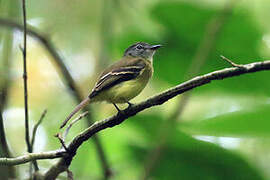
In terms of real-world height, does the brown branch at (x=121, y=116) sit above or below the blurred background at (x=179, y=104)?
above

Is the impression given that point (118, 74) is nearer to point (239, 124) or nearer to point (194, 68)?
point (194, 68)

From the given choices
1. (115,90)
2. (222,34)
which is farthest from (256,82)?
(115,90)

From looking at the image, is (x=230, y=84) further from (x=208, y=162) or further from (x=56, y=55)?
(x=56, y=55)

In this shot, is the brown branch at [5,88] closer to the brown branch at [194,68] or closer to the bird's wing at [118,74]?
the bird's wing at [118,74]

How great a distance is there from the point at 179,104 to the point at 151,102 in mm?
1082

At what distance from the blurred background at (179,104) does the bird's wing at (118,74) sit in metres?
0.24

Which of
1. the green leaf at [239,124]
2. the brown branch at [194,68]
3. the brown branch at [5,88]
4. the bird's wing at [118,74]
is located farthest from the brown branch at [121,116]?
the bird's wing at [118,74]

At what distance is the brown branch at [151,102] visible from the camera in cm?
189

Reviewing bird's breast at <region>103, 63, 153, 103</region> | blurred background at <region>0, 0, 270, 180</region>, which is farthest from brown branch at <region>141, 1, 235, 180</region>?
bird's breast at <region>103, 63, 153, 103</region>

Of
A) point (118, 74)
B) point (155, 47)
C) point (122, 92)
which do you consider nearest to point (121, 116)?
point (122, 92)

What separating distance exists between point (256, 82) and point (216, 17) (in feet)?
2.37

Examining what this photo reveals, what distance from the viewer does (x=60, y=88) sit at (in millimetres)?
6008

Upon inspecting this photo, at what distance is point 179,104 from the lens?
3.20m

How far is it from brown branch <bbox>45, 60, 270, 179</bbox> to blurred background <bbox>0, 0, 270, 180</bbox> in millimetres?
312
